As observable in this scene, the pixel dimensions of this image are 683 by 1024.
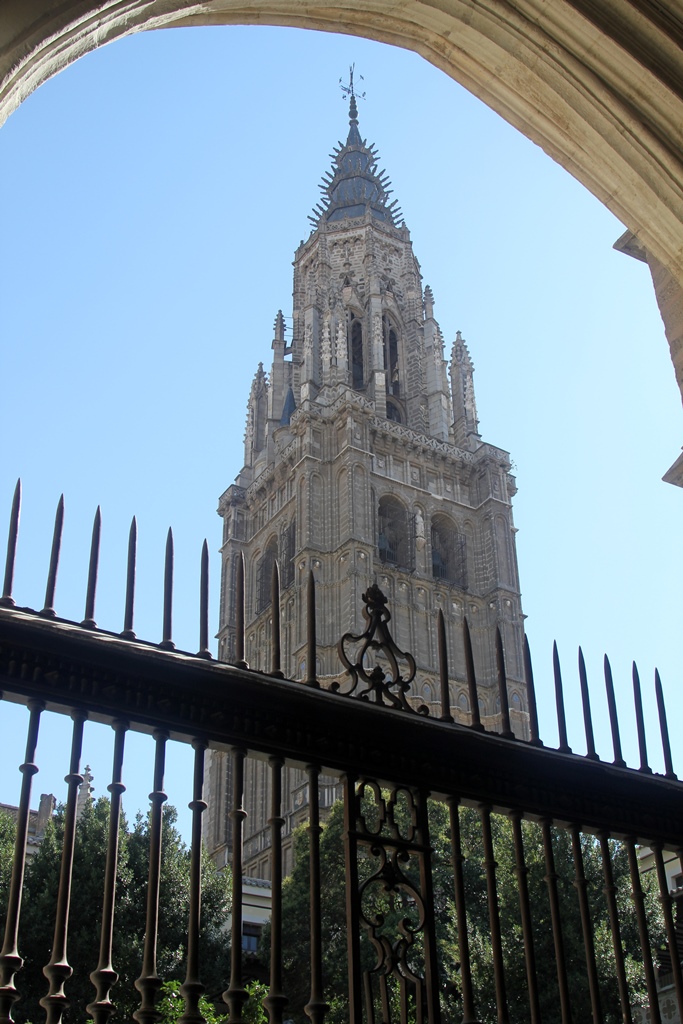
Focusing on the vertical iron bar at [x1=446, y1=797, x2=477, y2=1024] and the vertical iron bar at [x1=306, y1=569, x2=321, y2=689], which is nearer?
the vertical iron bar at [x1=446, y1=797, x2=477, y2=1024]

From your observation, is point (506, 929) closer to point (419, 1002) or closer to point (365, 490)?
point (419, 1002)

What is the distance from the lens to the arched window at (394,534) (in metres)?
39.1

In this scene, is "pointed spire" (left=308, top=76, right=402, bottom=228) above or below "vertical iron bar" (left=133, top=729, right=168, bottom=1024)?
above

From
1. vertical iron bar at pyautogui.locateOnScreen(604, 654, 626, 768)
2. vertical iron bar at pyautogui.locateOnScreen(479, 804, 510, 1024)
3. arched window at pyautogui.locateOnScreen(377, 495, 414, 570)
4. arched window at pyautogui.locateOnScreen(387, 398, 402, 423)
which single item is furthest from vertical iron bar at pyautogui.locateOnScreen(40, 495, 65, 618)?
arched window at pyautogui.locateOnScreen(387, 398, 402, 423)

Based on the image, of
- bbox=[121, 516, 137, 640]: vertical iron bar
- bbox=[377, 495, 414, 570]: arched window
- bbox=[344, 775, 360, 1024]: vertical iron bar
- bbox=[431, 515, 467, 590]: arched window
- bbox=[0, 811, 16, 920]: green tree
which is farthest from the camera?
bbox=[431, 515, 467, 590]: arched window

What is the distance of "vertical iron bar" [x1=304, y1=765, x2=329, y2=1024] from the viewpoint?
2.30 m

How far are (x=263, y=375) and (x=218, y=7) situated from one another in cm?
4421

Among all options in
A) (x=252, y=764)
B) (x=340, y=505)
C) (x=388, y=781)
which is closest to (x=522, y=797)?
(x=388, y=781)

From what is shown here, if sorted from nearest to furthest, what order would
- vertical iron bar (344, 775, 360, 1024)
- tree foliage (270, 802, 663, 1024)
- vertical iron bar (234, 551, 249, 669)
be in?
vertical iron bar (344, 775, 360, 1024)
vertical iron bar (234, 551, 249, 669)
tree foliage (270, 802, 663, 1024)

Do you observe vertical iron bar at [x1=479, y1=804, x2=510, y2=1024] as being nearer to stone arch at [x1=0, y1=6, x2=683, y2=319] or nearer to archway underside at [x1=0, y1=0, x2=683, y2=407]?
archway underside at [x1=0, y1=0, x2=683, y2=407]

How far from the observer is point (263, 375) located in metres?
46.8

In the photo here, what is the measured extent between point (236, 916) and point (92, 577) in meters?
0.85

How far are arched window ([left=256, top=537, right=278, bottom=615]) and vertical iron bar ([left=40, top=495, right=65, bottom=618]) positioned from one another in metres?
36.9

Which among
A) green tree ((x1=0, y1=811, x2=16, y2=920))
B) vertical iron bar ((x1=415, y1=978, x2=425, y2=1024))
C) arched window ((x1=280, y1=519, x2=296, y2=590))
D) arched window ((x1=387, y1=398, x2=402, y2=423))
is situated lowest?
vertical iron bar ((x1=415, y1=978, x2=425, y2=1024))
